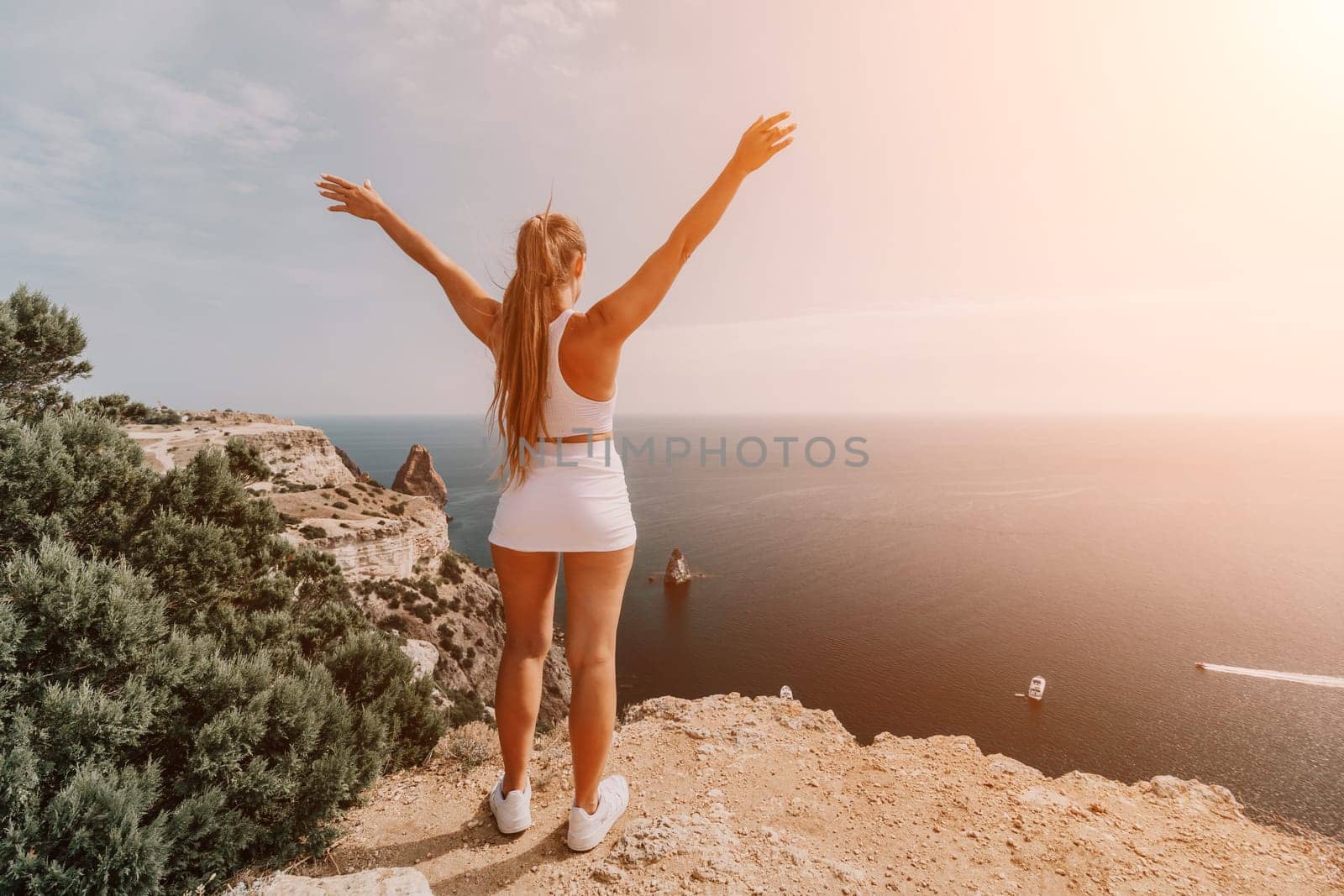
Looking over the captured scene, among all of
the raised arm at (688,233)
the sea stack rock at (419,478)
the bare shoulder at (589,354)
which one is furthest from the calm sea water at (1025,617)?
the raised arm at (688,233)

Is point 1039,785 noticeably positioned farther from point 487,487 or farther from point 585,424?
point 487,487

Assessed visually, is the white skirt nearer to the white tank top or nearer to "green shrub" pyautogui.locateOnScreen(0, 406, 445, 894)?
the white tank top

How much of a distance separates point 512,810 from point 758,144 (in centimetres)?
324

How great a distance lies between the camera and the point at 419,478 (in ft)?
247

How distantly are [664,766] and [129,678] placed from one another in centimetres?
322

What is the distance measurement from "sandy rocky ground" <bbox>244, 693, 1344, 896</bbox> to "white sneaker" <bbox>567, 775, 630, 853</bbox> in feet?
0.28

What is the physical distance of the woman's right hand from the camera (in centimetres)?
193

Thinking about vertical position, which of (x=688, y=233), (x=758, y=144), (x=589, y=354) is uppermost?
(x=758, y=144)

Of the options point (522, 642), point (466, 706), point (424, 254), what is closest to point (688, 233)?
point (424, 254)

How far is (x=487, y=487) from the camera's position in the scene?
98625 mm

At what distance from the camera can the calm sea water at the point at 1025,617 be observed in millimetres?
37719

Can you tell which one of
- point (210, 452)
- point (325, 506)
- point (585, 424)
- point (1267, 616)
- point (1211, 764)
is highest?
point (585, 424)

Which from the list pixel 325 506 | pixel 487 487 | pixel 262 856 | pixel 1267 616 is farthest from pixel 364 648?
pixel 487 487

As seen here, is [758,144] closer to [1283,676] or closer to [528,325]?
[528,325]
